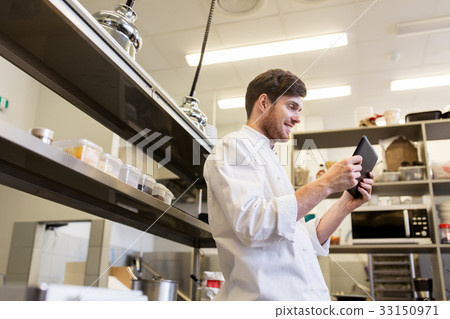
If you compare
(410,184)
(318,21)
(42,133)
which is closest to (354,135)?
(410,184)

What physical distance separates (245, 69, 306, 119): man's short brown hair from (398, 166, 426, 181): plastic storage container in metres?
1.45

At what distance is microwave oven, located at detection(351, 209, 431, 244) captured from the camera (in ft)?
7.46

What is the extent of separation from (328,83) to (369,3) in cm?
111

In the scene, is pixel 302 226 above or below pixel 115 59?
below

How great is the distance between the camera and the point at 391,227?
2.36 meters

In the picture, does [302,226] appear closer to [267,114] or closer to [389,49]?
[267,114]

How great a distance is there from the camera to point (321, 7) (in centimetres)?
279

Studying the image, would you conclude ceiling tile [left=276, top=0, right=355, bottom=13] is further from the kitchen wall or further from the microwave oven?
the kitchen wall

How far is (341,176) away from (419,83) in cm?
322

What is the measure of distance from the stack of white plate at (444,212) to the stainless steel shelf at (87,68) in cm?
155

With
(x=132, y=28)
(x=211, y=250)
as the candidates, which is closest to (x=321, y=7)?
(x=211, y=250)

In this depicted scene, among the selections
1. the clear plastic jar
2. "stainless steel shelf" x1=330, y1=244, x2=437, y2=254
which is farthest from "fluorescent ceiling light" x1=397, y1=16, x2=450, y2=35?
"stainless steel shelf" x1=330, y1=244, x2=437, y2=254

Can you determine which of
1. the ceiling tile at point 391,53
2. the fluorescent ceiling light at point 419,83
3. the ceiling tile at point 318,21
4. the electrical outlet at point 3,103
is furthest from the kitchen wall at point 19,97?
the fluorescent ceiling light at point 419,83

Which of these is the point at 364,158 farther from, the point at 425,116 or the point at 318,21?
the point at 318,21
